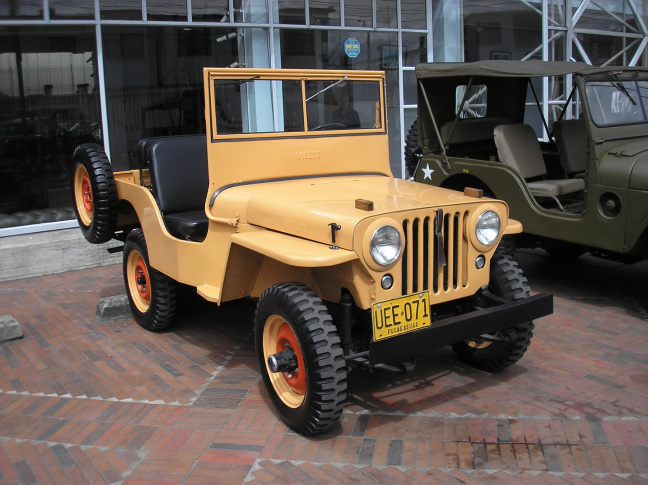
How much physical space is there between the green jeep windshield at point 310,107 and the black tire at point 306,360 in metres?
1.38

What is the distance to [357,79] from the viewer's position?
466 centimetres

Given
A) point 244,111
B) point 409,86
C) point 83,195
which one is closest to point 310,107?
point 244,111

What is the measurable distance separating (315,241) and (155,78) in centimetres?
512

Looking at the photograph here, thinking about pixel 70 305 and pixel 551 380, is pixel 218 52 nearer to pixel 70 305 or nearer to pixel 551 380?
pixel 70 305

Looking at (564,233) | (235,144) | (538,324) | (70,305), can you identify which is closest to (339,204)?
(235,144)

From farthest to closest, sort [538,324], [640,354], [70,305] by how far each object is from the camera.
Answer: [70,305] < [538,324] < [640,354]

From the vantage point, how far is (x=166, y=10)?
762 cm

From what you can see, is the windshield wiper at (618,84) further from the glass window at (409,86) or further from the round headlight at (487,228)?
the glass window at (409,86)

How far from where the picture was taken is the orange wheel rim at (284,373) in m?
3.52

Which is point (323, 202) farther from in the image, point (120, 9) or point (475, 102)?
point (120, 9)

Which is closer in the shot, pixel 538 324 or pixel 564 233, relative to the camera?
pixel 538 324

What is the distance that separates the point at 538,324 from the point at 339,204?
88.9 inches

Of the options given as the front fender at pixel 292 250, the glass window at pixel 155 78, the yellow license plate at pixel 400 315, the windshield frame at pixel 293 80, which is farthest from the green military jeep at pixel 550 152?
the front fender at pixel 292 250

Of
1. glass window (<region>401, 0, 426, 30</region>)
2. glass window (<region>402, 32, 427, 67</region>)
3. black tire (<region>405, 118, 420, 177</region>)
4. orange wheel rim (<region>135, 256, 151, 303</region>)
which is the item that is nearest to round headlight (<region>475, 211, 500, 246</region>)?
orange wheel rim (<region>135, 256, 151, 303</region>)
